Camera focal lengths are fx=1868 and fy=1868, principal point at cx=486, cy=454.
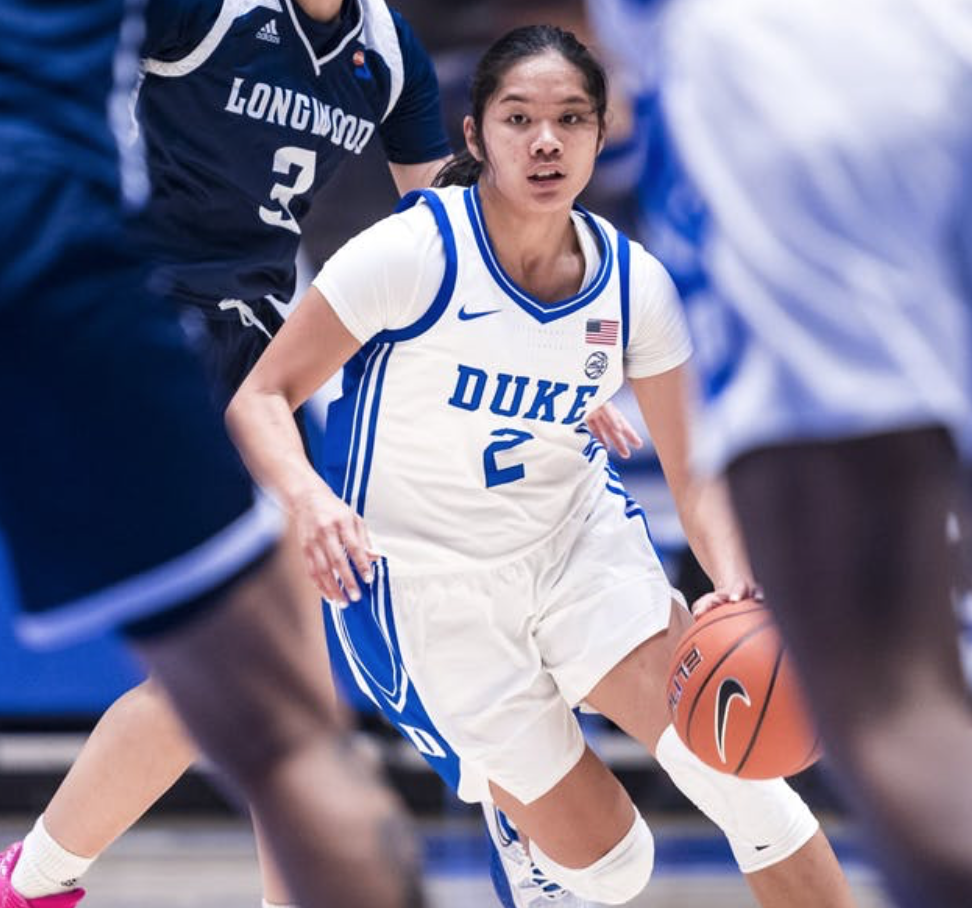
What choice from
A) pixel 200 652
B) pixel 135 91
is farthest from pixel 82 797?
pixel 200 652

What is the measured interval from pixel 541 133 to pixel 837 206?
1.76m

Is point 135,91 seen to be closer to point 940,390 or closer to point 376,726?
point 940,390

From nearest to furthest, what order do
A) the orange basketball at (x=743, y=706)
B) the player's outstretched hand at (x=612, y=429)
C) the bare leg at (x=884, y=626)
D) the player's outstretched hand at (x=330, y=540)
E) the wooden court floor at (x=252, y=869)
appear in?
the bare leg at (x=884, y=626), the player's outstretched hand at (x=330, y=540), the orange basketball at (x=743, y=706), the player's outstretched hand at (x=612, y=429), the wooden court floor at (x=252, y=869)

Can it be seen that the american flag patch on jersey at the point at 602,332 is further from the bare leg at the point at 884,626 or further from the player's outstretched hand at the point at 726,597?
the bare leg at the point at 884,626

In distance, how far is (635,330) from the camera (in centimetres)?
346

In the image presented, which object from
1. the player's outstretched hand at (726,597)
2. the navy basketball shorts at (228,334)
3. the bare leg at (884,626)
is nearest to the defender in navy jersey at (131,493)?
the bare leg at (884,626)

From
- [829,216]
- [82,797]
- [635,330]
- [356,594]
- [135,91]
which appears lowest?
[82,797]

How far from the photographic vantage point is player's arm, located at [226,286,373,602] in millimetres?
2895

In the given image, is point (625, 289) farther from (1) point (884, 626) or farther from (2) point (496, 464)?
(1) point (884, 626)

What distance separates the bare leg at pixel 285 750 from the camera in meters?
1.73

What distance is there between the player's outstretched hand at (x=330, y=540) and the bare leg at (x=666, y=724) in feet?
2.06

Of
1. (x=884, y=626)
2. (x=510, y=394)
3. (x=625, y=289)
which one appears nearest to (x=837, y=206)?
(x=884, y=626)

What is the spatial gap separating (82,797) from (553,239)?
133 centimetres

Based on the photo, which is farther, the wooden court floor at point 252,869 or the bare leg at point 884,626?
the wooden court floor at point 252,869
